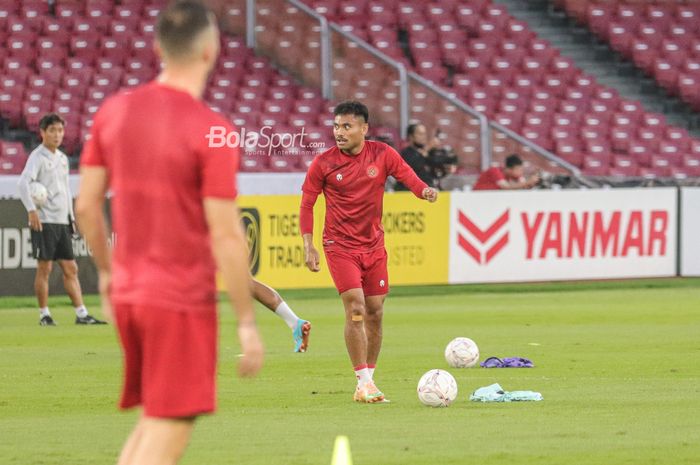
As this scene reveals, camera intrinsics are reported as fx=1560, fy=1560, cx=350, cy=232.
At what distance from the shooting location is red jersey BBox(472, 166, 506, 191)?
24953 mm

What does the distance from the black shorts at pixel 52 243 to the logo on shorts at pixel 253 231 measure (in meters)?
4.33

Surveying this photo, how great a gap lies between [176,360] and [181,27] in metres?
1.17

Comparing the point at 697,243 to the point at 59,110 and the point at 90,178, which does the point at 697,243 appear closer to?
the point at 59,110

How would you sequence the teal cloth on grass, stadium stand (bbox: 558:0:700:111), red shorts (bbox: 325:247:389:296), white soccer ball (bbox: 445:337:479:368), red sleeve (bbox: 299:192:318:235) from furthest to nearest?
stadium stand (bbox: 558:0:700:111)
white soccer ball (bbox: 445:337:479:368)
red sleeve (bbox: 299:192:318:235)
red shorts (bbox: 325:247:389:296)
the teal cloth on grass

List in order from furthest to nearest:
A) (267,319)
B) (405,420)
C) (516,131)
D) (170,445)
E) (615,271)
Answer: (516,131)
(615,271)
(267,319)
(405,420)
(170,445)

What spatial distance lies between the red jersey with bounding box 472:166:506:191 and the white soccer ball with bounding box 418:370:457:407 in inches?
550

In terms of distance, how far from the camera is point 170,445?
556 cm

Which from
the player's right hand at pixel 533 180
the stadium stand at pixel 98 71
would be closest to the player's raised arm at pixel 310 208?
the player's right hand at pixel 533 180

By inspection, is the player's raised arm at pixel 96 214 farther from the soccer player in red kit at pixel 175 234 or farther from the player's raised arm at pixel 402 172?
the player's raised arm at pixel 402 172

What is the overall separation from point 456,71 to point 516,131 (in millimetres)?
2154

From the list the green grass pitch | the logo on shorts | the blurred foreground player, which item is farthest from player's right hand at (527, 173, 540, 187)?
the blurred foreground player

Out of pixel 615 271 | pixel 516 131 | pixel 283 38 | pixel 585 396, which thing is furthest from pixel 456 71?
pixel 585 396

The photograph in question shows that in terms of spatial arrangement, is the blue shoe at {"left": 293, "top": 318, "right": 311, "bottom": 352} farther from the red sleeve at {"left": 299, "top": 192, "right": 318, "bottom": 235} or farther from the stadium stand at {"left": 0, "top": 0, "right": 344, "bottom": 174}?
the stadium stand at {"left": 0, "top": 0, "right": 344, "bottom": 174}

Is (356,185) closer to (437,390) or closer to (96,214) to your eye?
(437,390)
